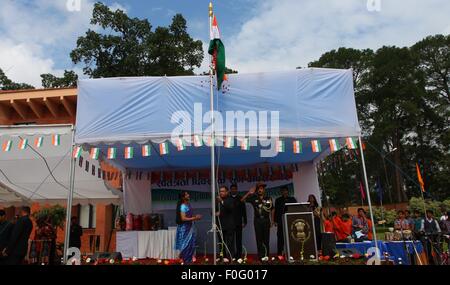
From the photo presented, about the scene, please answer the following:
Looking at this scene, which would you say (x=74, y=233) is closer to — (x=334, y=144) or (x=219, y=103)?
(x=219, y=103)

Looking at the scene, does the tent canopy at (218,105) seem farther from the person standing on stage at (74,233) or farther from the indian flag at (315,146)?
the person standing on stage at (74,233)

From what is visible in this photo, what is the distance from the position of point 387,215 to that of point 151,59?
2271 cm

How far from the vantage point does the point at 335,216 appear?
9.71 m

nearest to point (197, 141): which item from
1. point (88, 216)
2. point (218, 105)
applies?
point (218, 105)

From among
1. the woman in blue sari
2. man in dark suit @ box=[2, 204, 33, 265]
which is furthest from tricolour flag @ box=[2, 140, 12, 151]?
the woman in blue sari

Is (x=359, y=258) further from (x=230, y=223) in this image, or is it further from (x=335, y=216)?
(x=335, y=216)

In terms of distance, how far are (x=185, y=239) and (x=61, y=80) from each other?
25.3 meters

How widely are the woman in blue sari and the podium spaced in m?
1.91

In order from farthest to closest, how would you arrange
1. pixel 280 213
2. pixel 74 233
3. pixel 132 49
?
pixel 132 49 < pixel 74 233 < pixel 280 213

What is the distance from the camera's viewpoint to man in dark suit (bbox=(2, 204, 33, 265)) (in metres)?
6.66

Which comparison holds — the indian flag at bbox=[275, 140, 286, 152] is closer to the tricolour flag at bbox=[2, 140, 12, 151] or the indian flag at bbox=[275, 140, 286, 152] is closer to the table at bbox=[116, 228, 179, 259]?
the table at bbox=[116, 228, 179, 259]

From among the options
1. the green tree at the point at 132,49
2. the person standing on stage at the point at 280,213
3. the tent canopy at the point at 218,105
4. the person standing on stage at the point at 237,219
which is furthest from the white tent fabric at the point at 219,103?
the green tree at the point at 132,49

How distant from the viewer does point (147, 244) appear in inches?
359
